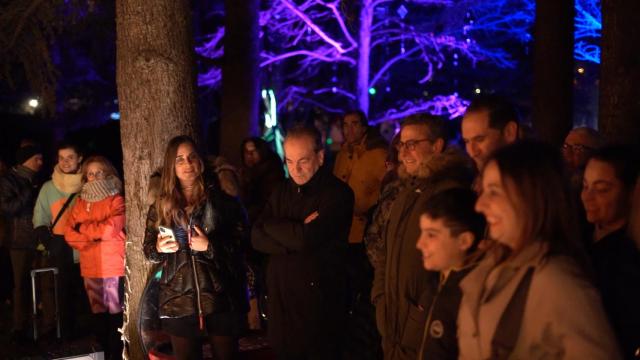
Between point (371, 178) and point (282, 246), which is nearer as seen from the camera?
point (282, 246)

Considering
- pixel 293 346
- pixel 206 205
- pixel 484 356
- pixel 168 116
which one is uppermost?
pixel 168 116

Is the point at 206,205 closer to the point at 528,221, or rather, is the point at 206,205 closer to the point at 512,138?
the point at 512,138

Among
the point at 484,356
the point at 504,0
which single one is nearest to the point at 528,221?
the point at 484,356

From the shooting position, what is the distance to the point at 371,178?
7996 millimetres

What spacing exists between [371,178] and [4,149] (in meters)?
17.3

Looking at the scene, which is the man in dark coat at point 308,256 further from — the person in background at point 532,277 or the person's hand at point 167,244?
the person in background at point 532,277

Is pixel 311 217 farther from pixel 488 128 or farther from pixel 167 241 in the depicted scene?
pixel 488 128

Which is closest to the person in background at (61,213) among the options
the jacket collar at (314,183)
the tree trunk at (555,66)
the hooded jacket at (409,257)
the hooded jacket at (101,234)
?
the hooded jacket at (101,234)

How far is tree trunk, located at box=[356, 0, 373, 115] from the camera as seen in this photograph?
17.8m

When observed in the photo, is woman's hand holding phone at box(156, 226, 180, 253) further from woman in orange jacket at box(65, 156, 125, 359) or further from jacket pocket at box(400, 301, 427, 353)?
woman in orange jacket at box(65, 156, 125, 359)

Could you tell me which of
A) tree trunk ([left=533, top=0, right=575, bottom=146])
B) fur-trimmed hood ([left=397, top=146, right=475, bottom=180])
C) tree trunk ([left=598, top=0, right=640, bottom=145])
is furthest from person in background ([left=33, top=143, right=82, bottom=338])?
tree trunk ([left=533, top=0, right=575, bottom=146])

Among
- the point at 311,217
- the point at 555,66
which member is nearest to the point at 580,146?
the point at 311,217

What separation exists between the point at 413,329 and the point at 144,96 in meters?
3.34

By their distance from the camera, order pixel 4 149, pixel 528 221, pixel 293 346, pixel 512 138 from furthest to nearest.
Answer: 1. pixel 4 149
2. pixel 293 346
3. pixel 512 138
4. pixel 528 221
